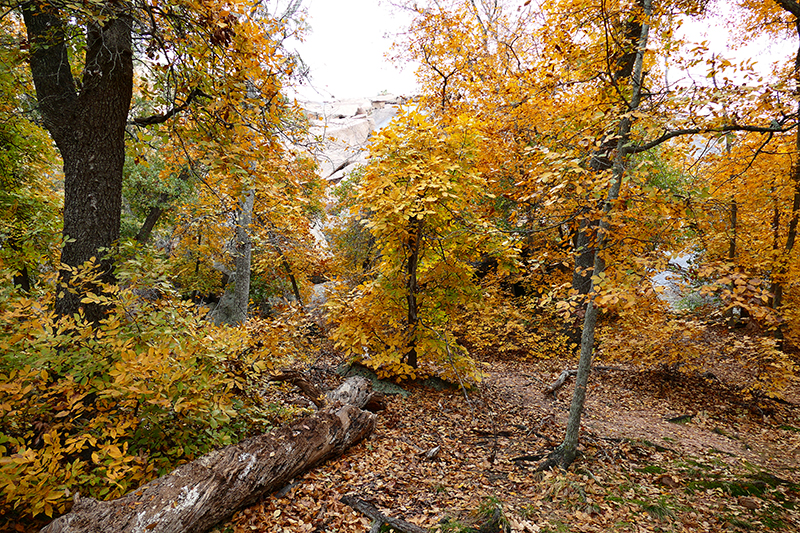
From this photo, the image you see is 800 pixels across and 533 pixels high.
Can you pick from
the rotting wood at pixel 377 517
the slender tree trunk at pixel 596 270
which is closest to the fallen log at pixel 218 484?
the rotting wood at pixel 377 517

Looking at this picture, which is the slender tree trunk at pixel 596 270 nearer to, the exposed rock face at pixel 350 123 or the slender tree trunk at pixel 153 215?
the slender tree trunk at pixel 153 215

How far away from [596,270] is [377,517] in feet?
10.5

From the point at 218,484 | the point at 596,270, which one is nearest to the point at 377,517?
the point at 218,484

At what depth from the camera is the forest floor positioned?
3.12 m

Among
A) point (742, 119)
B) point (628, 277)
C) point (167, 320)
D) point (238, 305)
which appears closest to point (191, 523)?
point (167, 320)

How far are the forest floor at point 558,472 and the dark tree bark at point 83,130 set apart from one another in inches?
116

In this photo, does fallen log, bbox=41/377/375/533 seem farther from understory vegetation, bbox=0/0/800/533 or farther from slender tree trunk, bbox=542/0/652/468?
slender tree trunk, bbox=542/0/652/468

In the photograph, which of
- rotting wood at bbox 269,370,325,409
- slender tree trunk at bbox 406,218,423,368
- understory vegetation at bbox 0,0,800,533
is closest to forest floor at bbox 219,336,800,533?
understory vegetation at bbox 0,0,800,533

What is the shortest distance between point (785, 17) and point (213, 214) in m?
12.4

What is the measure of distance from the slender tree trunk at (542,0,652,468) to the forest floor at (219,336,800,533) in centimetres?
19

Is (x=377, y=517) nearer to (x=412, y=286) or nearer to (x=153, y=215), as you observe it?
(x=412, y=286)

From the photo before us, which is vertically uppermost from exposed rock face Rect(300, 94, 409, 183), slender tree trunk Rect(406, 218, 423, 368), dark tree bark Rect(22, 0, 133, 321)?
exposed rock face Rect(300, 94, 409, 183)

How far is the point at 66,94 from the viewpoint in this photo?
11.9 feet

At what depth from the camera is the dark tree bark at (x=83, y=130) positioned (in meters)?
3.57
